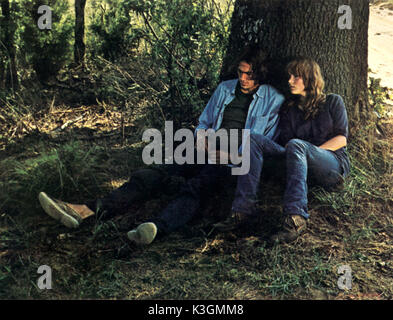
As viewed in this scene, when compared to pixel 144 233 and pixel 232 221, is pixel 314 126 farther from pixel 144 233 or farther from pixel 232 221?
pixel 144 233

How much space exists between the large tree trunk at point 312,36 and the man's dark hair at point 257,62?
0.12 metres

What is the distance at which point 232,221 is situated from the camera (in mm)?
4004

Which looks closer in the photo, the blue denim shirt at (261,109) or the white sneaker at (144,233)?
the white sneaker at (144,233)

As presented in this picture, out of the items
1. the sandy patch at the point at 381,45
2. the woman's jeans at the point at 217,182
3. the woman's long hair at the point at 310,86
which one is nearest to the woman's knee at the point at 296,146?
the woman's jeans at the point at 217,182

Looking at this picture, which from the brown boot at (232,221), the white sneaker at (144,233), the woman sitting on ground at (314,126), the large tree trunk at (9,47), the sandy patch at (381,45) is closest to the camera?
the white sneaker at (144,233)

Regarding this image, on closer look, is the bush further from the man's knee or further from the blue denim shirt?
the man's knee

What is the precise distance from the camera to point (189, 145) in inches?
198

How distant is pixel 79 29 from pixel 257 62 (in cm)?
363

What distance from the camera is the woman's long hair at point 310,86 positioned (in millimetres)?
4375

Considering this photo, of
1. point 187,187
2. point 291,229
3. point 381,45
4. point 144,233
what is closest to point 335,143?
point 291,229

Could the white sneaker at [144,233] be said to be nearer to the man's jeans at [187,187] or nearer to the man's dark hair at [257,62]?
the man's jeans at [187,187]

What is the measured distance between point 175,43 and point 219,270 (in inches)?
108
